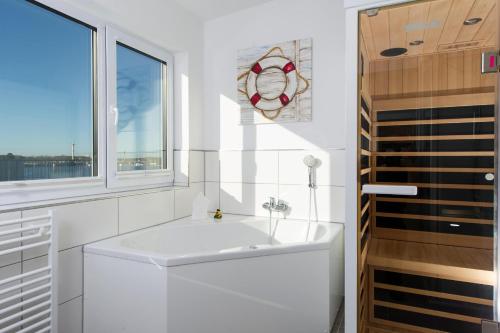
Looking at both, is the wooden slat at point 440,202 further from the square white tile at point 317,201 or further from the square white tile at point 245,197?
the square white tile at point 245,197

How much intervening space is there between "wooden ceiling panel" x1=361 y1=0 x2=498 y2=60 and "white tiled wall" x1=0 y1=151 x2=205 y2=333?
1.83 m

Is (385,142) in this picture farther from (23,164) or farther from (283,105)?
(23,164)

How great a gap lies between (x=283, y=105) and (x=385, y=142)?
4.36ft

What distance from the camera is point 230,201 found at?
301 centimetres

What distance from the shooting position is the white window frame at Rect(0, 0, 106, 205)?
5.61ft

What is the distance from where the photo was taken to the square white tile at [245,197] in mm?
2822

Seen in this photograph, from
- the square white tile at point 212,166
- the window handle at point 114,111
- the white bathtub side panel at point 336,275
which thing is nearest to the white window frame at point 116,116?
the window handle at point 114,111

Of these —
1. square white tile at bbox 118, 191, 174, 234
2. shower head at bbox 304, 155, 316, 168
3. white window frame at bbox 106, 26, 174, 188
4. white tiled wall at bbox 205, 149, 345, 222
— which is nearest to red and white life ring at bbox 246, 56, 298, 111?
white tiled wall at bbox 205, 149, 345, 222

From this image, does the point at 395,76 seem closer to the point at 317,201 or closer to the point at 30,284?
the point at 317,201

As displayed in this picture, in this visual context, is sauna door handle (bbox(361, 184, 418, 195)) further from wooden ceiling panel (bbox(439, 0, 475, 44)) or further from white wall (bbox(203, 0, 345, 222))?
white wall (bbox(203, 0, 345, 222))

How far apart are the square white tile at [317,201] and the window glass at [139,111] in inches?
47.7

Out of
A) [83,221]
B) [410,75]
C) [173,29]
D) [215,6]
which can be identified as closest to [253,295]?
[83,221]

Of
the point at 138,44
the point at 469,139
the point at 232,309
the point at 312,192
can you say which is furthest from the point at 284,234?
the point at 138,44

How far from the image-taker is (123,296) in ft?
5.68
